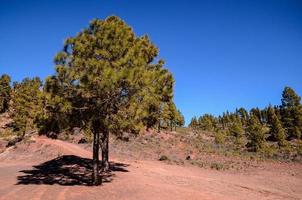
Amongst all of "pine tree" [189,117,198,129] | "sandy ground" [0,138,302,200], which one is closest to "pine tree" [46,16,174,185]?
"sandy ground" [0,138,302,200]

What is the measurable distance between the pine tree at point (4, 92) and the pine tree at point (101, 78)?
7764 cm

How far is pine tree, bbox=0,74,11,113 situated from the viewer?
86375mm

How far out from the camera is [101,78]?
631 inches

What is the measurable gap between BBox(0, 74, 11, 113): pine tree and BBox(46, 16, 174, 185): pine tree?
7764 centimetres

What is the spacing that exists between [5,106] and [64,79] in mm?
82220

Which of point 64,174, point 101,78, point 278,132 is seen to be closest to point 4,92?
point 64,174

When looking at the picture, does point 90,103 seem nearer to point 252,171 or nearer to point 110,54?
point 110,54

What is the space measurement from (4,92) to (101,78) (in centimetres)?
8104

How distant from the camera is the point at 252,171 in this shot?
31453 millimetres

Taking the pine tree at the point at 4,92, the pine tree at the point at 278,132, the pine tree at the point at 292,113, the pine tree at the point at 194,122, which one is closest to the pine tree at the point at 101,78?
the pine tree at the point at 278,132

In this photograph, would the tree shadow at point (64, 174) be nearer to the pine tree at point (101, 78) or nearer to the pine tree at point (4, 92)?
the pine tree at point (101, 78)

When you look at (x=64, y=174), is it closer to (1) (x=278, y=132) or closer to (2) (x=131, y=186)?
(2) (x=131, y=186)

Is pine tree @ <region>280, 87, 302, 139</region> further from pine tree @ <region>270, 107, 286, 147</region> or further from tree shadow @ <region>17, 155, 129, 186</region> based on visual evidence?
tree shadow @ <region>17, 155, 129, 186</region>

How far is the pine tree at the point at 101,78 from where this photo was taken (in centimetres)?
1636
